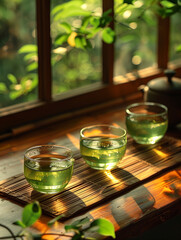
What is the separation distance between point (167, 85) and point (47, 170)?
0.67 meters

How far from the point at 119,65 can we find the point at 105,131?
0.67 metres

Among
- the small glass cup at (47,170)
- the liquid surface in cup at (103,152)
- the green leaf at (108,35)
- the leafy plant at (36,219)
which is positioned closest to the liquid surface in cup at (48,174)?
the small glass cup at (47,170)

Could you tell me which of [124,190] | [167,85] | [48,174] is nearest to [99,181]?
[124,190]

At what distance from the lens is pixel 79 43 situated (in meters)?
1.72

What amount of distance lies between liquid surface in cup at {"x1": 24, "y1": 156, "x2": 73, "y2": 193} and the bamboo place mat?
4cm

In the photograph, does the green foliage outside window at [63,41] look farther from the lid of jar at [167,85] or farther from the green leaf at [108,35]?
the lid of jar at [167,85]

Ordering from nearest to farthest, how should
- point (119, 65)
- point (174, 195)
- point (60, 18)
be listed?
point (174, 195), point (60, 18), point (119, 65)

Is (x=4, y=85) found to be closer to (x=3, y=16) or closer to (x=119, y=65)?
(x=3, y=16)

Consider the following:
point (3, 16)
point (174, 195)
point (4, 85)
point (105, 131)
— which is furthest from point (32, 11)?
point (174, 195)

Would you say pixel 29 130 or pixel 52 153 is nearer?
pixel 52 153

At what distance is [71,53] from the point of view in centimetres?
200

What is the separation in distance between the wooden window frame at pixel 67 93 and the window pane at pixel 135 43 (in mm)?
33

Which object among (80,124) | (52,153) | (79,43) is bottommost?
(80,124)

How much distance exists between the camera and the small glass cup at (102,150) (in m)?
1.41
